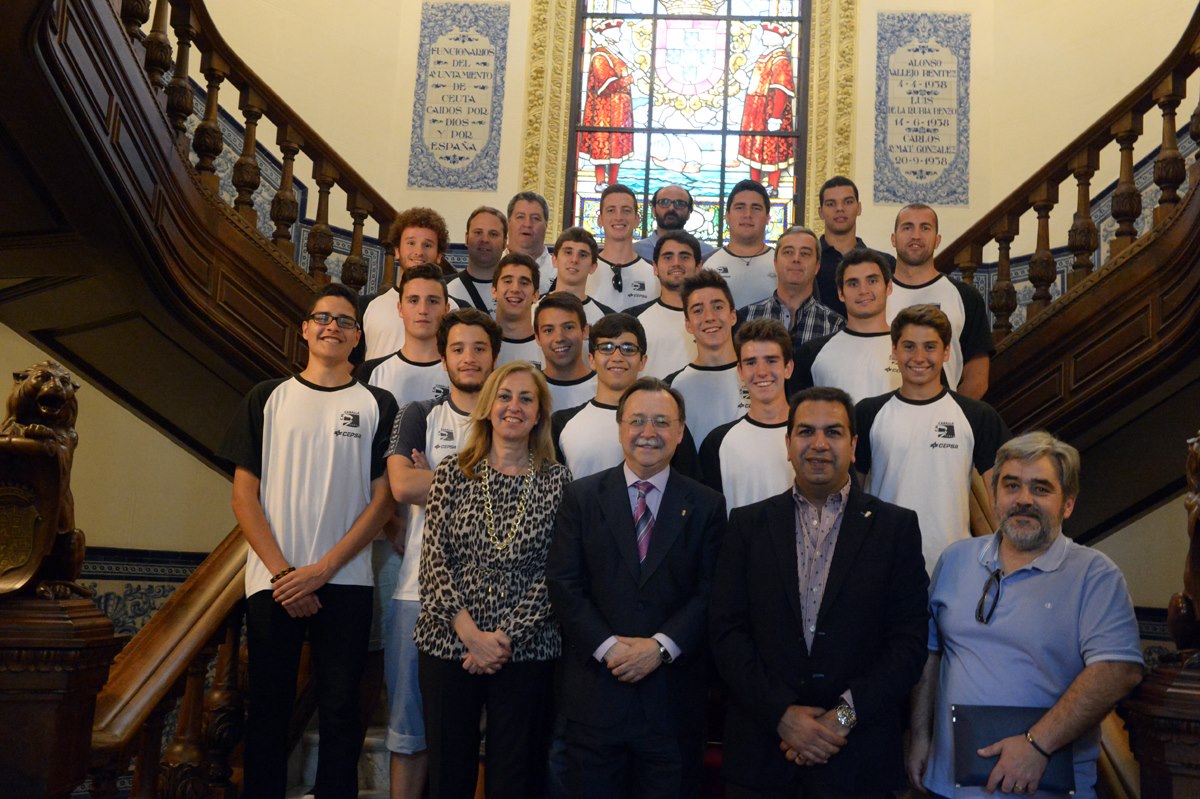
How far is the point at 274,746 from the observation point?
328 centimetres

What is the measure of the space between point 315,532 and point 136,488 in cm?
362

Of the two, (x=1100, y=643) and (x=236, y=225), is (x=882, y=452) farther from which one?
(x=236, y=225)

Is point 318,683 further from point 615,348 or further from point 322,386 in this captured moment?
point 615,348

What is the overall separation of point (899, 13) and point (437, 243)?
5257 mm

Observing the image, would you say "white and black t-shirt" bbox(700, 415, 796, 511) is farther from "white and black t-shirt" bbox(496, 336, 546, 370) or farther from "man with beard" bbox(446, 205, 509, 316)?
"man with beard" bbox(446, 205, 509, 316)

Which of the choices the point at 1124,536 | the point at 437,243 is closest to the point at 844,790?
the point at 437,243

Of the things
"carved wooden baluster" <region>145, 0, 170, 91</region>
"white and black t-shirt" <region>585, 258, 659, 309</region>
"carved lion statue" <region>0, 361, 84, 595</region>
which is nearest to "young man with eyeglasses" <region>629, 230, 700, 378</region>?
"white and black t-shirt" <region>585, 258, 659, 309</region>

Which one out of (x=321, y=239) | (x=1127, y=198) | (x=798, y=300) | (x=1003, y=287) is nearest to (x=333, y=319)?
(x=798, y=300)

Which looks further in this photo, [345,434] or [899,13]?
[899,13]

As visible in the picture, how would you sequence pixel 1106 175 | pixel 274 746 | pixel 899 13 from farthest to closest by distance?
1. pixel 899 13
2. pixel 1106 175
3. pixel 274 746

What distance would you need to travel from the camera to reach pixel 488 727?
3135mm

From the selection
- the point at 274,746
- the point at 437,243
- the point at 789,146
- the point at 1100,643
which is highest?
the point at 789,146

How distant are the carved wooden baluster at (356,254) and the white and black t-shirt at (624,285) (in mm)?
1360

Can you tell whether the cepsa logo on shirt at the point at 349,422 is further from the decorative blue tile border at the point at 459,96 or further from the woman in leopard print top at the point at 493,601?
the decorative blue tile border at the point at 459,96
